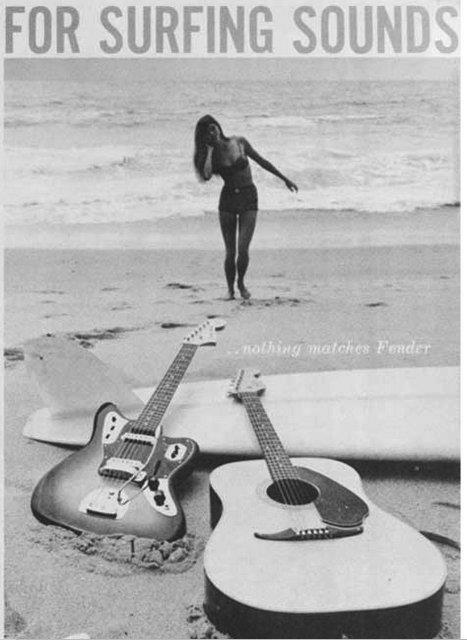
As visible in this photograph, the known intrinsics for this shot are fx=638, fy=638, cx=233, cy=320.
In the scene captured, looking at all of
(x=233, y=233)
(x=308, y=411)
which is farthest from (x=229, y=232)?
(x=308, y=411)

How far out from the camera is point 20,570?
104cm

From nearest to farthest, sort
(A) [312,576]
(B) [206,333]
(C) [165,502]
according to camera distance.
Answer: (A) [312,576]
(C) [165,502]
(B) [206,333]

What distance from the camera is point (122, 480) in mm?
1025

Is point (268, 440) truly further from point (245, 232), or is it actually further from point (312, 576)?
point (245, 232)

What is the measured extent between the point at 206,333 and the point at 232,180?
28 cm

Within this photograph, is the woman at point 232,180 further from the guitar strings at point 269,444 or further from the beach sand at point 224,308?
the guitar strings at point 269,444

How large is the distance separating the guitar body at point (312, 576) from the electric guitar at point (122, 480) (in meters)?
0.09

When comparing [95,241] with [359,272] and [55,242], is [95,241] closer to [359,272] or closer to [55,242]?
[55,242]

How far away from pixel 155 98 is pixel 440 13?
0.53 m

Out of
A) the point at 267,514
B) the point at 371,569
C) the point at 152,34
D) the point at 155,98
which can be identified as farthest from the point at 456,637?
the point at 152,34

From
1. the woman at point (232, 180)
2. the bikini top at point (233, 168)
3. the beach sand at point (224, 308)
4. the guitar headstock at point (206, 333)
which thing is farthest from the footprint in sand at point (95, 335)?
the bikini top at point (233, 168)

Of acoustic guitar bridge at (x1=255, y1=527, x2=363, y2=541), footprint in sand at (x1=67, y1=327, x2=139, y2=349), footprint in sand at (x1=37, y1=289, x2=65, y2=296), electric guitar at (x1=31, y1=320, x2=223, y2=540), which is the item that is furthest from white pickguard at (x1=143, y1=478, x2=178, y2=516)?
footprint in sand at (x1=37, y1=289, x2=65, y2=296)

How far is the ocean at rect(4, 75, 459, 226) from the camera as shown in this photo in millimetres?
1144

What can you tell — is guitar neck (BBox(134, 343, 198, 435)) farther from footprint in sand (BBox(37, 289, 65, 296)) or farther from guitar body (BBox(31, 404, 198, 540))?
footprint in sand (BBox(37, 289, 65, 296))
